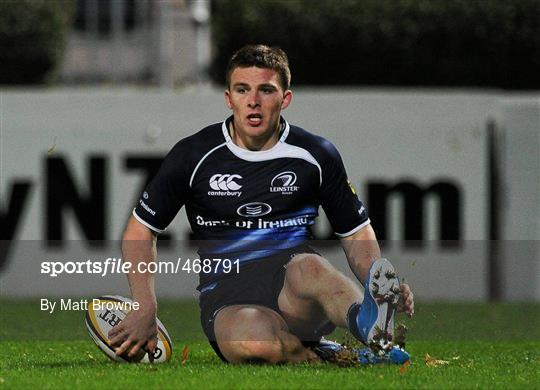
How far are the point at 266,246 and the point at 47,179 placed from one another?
6.96 m

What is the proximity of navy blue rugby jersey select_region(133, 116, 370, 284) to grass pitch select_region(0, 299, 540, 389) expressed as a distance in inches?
28.7

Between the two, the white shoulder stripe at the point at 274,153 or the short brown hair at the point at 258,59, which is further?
the white shoulder stripe at the point at 274,153

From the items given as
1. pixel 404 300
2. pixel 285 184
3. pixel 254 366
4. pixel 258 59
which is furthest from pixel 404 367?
pixel 258 59

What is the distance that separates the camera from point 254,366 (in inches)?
341

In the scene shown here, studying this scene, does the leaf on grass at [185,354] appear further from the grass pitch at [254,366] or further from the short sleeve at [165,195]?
the short sleeve at [165,195]

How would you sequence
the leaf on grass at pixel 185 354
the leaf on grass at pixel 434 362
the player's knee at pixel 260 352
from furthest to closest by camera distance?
the leaf on grass at pixel 185 354 < the leaf on grass at pixel 434 362 < the player's knee at pixel 260 352

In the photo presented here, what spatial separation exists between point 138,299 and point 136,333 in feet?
0.68

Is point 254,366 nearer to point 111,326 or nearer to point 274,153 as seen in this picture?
point 111,326

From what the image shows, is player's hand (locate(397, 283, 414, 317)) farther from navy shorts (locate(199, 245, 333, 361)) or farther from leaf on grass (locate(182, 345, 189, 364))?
leaf on grass (locate(182, 345, 189, 364))

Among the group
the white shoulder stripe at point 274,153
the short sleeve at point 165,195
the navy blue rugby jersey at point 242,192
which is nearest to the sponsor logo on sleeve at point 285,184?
the navy blue rugby jersey at point 242,192

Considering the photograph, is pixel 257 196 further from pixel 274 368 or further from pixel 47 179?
pixel 47 179

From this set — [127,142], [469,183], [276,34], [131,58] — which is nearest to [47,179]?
[127,142]

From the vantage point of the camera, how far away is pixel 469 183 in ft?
51.7

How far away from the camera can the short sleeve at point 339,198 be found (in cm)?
902
